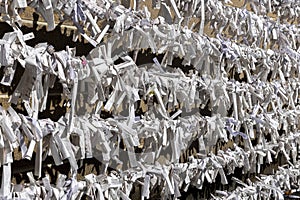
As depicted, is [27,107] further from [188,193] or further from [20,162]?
[188,193]

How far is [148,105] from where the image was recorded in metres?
0.88

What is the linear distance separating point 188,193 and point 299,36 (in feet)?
1.88

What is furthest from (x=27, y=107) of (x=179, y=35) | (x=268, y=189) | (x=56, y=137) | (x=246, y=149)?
(x=268, y=189)

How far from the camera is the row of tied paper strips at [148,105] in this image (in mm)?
632

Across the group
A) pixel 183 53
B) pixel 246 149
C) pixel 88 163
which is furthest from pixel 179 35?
pixel 246 149

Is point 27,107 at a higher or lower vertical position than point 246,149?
higher

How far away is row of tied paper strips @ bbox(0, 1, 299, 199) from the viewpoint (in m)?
0.63

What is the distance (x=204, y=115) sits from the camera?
3.47ft

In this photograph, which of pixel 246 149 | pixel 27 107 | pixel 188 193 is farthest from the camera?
pixel 246 149

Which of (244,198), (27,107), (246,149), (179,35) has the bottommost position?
(244,198)

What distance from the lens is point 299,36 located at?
1.37 m

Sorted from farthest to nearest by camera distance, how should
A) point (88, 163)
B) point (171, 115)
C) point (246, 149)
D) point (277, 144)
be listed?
1. point (277, 144)
2. point (246, 149)
3. point (171, 115)
4. point (88, 163)

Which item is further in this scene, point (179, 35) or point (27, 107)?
point (179, 35)

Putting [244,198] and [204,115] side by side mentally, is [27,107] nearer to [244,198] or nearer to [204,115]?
[204,115]
